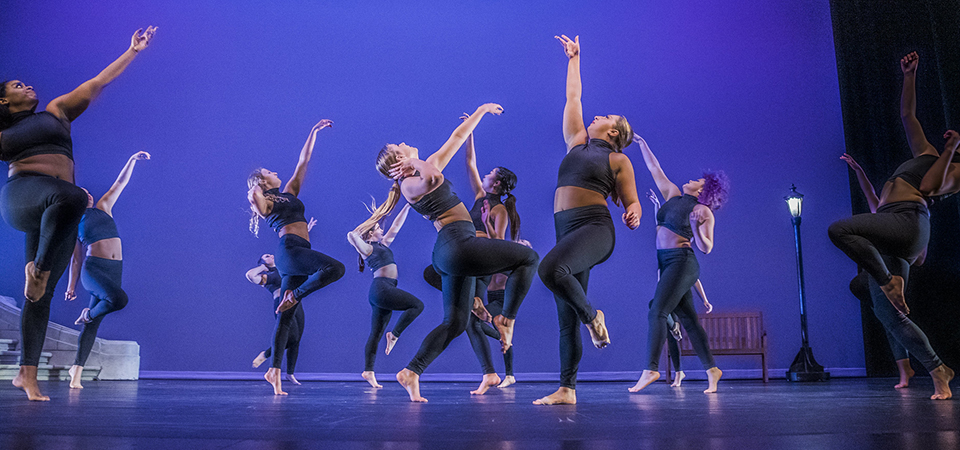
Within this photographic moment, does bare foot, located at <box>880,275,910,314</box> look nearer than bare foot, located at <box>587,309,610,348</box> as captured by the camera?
No

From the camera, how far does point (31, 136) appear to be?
113 inches

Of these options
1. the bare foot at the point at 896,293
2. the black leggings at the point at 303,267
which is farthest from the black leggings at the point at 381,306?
the bare foot at the point at 896,293

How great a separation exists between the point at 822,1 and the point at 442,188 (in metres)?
6.56

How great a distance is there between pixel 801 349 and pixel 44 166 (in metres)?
6.45

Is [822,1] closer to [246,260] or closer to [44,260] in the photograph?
[246,260]

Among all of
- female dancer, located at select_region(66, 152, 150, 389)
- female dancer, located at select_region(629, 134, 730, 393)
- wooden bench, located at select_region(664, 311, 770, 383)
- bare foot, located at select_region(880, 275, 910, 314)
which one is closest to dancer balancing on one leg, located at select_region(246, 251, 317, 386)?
female dancer, located at select_region(66, 152, 150, 389)

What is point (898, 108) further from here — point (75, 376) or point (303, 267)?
point (75, 376)

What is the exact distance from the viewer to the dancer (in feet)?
10.5

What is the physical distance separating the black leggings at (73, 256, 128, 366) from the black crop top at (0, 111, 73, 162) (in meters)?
1.89

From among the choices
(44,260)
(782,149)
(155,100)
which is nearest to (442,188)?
(44,260)

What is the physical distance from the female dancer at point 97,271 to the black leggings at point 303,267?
1449 mm

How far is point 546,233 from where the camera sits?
690 cm

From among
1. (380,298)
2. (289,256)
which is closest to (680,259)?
(380,298)

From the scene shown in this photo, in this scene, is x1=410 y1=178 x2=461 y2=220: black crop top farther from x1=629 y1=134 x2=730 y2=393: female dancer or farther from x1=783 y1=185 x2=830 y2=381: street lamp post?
x1=783 y1=185 x2=830 y2=381: street lamp post
